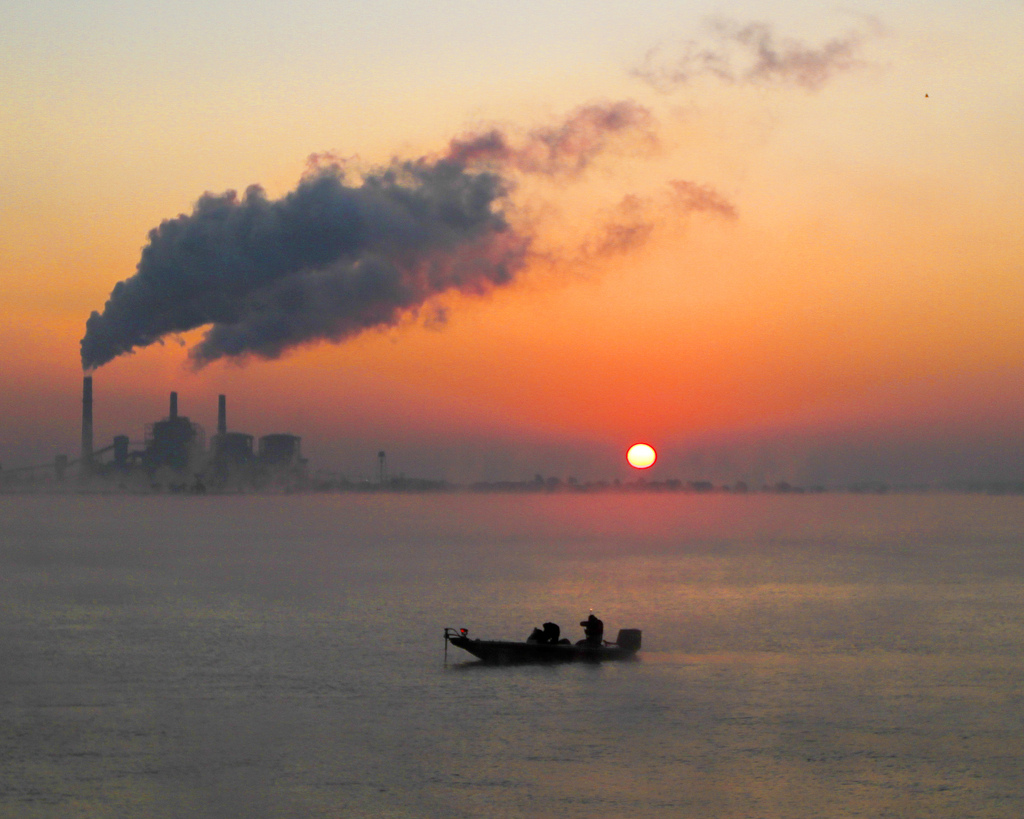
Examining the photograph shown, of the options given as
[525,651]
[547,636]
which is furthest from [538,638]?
[525,651]

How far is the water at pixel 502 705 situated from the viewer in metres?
31.0

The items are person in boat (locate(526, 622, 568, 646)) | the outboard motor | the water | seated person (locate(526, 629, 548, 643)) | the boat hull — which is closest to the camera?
the water

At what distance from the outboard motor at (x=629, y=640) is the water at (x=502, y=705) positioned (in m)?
1.13

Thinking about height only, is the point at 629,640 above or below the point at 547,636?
below

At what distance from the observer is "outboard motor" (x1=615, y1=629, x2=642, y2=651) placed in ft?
169

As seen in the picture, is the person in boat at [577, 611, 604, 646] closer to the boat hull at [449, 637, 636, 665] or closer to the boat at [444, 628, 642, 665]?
the boat at [444, 628, 642, 665]

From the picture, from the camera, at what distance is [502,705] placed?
4216 cm

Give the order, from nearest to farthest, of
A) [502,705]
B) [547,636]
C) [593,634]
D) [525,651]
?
[502,705] < [525,651] < [547,636] < [593,634]

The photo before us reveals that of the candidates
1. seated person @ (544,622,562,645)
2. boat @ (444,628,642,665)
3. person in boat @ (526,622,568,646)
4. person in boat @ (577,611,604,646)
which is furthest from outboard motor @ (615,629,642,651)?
seated person @ (544,622,562,645)

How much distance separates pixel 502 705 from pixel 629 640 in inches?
436

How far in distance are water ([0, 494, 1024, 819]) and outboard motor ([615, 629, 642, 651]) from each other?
113cm

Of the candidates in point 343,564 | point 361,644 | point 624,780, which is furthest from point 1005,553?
point 624,780

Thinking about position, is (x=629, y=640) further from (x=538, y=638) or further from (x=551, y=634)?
(x=538, y=638)

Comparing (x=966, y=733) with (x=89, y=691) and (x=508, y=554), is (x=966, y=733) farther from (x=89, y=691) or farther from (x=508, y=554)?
(x=508, y=554)
